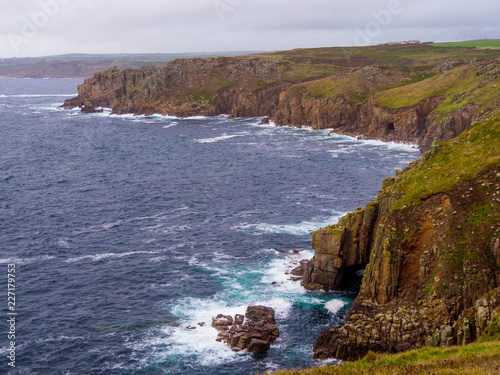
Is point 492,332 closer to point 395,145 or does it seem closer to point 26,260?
point 26,260

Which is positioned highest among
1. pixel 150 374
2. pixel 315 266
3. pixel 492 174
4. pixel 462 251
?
pixel 492 174

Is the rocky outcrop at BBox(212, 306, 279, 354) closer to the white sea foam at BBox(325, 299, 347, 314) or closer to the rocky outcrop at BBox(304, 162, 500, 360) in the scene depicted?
the rocky outcrop at BBox(304, 162, 500, 360)

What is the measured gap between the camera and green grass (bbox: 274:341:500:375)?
3162 centimetres

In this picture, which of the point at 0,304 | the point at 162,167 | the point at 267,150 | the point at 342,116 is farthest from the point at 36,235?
the point at 342,116

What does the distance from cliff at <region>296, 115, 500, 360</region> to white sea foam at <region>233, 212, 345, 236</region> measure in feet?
61.4

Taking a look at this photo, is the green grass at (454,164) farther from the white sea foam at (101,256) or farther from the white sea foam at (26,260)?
the white sea foam at (26,260)

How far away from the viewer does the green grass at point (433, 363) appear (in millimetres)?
31625

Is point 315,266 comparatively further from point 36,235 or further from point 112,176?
point 112,176

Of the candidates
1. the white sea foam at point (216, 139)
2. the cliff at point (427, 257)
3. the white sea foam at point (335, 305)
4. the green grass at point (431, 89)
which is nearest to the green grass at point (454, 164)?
the cliff at point (427, 257)

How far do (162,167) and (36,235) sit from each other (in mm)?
51073

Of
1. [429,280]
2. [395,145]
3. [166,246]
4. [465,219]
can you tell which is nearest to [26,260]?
[166,246]

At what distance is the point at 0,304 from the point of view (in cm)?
5975

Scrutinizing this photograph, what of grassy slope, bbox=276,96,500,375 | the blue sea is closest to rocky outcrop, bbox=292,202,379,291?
the blue sea

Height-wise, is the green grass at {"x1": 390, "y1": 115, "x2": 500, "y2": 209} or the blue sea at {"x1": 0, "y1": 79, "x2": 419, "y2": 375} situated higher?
the green grass at {"x1": 390, "y1": 115, "x2": 500, "y2": 209}
